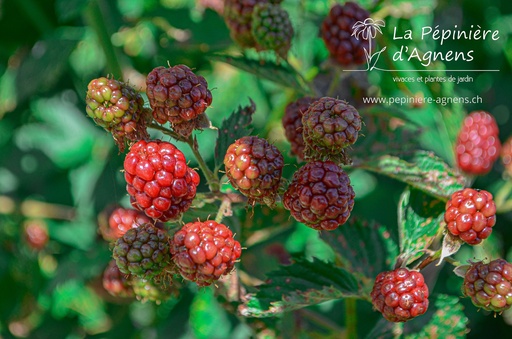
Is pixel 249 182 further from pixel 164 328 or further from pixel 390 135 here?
pixel 164 328

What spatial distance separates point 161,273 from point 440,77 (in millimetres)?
1158

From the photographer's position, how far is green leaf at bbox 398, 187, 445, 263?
158 cm

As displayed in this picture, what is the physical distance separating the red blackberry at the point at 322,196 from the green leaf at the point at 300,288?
23 centimetres

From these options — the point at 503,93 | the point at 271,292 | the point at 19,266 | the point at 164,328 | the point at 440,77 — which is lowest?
the point at 19,266

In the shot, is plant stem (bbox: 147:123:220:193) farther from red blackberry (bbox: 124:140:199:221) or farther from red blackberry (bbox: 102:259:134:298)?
red blackberry (bbox: 102:259:134:298)

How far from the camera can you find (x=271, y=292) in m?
1.59

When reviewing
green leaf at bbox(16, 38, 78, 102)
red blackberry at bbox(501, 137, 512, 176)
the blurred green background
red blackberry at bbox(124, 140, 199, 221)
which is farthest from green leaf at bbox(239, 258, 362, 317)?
green leaf at bbox(16, 38, 78, 102)

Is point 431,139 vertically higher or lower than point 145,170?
lower

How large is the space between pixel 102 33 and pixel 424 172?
1378mm

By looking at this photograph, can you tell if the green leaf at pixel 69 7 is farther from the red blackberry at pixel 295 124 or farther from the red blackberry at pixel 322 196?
the red blackberry at pixel 322 196

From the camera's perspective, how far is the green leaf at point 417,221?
158cm

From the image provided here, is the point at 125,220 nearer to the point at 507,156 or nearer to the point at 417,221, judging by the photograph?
the point at 417,221

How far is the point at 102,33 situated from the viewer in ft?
7.54

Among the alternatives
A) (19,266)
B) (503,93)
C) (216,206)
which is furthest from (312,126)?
(19,266)
